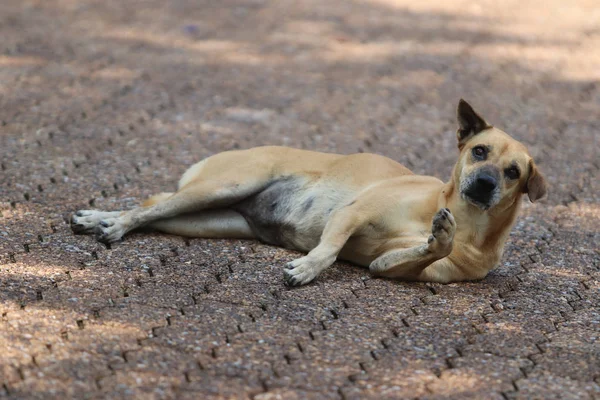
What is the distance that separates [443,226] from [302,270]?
0.80 m

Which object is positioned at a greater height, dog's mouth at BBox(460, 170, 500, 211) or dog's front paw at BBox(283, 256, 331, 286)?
dog's mouth at BBox(460, 170, 500, 211)

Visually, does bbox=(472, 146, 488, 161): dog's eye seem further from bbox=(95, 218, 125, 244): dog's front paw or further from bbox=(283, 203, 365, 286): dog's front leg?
bbox=(95, 218, 125, 244): dog's front paw

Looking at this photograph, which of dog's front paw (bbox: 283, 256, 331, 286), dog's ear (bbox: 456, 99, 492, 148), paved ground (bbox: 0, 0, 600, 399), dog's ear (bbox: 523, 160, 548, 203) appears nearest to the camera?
paved ground (bbox: 0, 0, 600, 399)

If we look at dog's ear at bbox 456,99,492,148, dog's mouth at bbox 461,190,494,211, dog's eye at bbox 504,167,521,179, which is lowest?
dog's mouth at bbox 461,190,494,211

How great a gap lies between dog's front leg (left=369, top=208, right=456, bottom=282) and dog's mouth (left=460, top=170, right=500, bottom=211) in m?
0.32

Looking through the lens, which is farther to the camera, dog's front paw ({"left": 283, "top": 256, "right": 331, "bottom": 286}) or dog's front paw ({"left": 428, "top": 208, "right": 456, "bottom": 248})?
dog's front paw ({"left": 283, "top": 256, "right": 331, "bottom": 286})

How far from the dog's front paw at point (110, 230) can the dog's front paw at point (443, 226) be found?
6.18 feet

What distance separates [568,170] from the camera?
7.44 m

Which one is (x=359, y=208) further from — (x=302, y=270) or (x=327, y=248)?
(x=302, y=270)

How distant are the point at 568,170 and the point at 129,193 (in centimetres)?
358

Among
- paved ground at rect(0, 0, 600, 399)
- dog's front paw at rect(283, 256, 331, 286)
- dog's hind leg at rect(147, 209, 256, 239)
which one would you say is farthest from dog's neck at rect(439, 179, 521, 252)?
dog's hind leg at rect(147, 209, 256, 239)

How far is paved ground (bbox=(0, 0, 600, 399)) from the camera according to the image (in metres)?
4.00

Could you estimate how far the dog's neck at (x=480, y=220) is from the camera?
16.5ft

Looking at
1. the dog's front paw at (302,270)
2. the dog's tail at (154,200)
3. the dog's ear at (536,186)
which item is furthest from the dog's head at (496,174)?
the dog's tail at (154,200)
